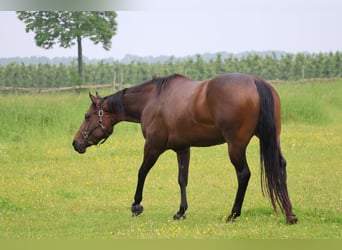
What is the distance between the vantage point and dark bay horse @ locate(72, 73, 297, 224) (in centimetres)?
728

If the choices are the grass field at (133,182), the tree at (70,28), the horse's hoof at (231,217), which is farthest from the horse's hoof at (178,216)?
the tree at (70,28)

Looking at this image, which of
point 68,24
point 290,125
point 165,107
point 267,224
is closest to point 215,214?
point 267,224

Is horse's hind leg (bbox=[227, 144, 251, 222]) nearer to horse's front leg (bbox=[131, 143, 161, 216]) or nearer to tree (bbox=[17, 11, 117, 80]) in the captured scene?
horse's front leg (bbox=[131, 143, 161, 216])

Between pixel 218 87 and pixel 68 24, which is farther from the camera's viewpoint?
pixel 68 24

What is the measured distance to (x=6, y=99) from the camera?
1922 centimetres

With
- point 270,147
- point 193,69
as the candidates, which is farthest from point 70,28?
point 270,147

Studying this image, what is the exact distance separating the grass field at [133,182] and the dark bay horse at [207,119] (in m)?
0.53

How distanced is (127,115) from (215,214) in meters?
2.01

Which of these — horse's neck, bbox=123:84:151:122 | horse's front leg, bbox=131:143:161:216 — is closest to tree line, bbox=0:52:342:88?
horse's neck, bbox=123:84:151:122

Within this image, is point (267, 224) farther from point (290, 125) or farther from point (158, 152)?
point (290, 125)

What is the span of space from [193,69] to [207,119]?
79.1 ft

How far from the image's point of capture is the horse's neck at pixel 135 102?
28.7 ft

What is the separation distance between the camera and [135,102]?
8844mm

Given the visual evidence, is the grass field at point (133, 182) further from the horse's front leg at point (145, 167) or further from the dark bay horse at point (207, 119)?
the dark bay horse at point (207, 119)
